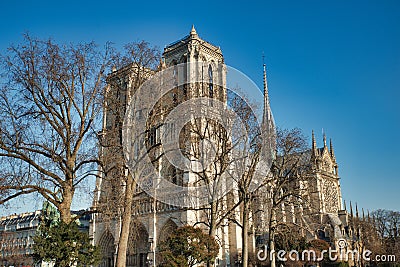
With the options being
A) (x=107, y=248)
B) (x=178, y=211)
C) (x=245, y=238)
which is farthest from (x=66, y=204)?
(x=107, y=248)

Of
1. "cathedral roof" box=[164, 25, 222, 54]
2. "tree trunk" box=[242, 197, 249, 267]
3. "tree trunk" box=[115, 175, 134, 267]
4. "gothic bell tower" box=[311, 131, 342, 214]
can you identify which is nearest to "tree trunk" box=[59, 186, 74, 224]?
"tree trunk" box=[115, 175, 134, 267]

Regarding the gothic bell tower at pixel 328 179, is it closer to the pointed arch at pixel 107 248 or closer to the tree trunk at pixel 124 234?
the pointed arch at pixel 107 248

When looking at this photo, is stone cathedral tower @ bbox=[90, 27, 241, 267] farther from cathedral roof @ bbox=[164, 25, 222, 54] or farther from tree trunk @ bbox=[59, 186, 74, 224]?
tree trunk @ bbox=[59, 186, 74, 224]

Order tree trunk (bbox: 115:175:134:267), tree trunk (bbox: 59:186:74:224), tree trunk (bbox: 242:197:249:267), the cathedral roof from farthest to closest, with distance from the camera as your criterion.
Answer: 1. the cathedral roof
2. tree trunk (bbox: 242:197:249:267)
3. tree trunk (bbox: 115:175:134:267)
4. tree trunk (bbox: 59:186:74:224)

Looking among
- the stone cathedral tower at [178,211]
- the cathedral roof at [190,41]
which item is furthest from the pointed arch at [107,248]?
the cathedral roof at [190,41]

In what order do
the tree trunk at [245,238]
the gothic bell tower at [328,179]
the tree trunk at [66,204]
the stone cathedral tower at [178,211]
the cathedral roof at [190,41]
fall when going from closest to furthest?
the tree trunk at [66,204], the tree trunk at [245,238], the stone cathedral tower at [178,211], the cathedral roof at [190,41], the gothic bell tower at [328,179]

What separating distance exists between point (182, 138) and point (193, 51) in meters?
20.9

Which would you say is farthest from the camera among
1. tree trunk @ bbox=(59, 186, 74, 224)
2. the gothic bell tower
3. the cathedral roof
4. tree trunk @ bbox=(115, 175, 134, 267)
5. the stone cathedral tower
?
the gothic bell tower

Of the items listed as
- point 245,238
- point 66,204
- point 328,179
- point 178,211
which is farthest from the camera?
point 328,179

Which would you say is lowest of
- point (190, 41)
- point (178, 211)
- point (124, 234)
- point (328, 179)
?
A: point (124, 234)

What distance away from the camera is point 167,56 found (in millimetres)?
42438

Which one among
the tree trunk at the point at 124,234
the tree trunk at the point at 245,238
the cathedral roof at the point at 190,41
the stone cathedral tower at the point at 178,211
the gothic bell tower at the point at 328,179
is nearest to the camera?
the tree trunk at the point at 124,234

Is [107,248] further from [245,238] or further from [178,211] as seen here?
[245,238]

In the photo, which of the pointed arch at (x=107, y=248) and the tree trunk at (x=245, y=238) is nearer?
the tree trunk at (x=245, y=238)
